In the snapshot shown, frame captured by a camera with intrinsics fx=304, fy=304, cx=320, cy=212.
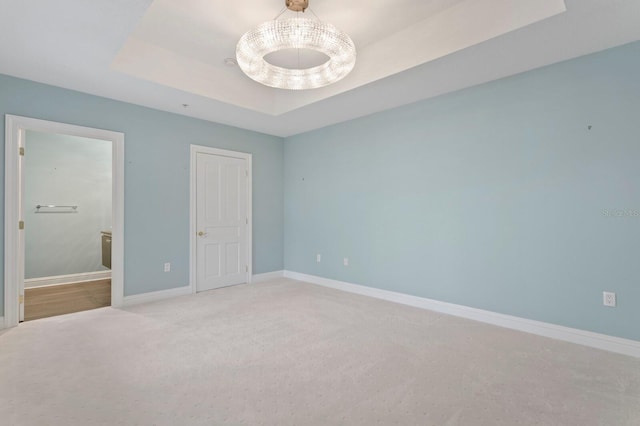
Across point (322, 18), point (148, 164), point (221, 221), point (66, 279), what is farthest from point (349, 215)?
point (66, 279)

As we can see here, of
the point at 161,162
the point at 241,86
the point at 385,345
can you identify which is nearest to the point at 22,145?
the point at 161,162

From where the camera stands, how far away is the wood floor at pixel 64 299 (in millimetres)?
3781

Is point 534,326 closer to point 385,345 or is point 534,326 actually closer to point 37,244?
point 385,345

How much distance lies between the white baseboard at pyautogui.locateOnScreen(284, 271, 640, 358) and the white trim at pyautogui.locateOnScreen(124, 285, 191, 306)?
7.93 feet

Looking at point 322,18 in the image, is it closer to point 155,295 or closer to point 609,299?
point 609,299

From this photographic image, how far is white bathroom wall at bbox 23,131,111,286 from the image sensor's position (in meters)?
5.24

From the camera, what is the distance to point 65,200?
5.57m

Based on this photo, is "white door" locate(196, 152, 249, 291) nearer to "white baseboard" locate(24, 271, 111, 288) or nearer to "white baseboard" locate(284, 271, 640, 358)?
"white baseboard" locate(284, 271, 640, 358)

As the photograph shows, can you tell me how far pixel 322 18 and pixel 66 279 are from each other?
605cm

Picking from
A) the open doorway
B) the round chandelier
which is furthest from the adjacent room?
the open doorway

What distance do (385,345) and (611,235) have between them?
2.20m

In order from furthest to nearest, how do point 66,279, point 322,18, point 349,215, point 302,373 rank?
point 66,279
point 349,215
point 322,18
point 302,373

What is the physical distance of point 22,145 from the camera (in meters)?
3.35

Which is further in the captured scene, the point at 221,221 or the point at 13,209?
the point at 221,221
